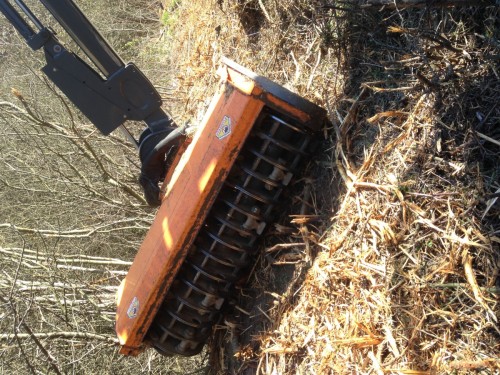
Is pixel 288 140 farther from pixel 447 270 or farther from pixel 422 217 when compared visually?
pixel 447 270

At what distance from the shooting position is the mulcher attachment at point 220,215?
10.4 feet

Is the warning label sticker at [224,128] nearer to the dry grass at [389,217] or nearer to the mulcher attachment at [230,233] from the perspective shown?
the mulcher attachment at [230,233]

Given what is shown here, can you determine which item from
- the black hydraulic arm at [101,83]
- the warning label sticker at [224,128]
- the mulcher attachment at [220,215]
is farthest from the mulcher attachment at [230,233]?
the black hydraulic arm at [101,83]

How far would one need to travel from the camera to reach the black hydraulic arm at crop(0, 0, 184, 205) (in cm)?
388

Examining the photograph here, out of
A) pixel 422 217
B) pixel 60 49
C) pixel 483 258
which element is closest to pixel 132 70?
pixel 60 49

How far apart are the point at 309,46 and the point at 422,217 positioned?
4.97 feet

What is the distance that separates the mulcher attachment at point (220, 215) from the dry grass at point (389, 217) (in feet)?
0.53

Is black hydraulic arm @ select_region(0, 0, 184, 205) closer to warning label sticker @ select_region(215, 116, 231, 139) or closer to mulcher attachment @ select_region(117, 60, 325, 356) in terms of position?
mulcher attachment @ select_region(117, 60, 325, 356)

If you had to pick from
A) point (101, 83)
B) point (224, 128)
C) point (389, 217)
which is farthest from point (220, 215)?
point (101, 83)

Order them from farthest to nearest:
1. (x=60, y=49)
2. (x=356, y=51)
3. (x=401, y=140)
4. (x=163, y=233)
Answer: (x=60, y=49), (x=163, y=233), (x=356, y=51), (x=401, y=140)

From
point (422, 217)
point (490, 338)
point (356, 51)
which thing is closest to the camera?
point (490, 338)

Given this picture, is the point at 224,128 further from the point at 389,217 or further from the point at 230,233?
the point at 389,217

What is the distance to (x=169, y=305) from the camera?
11.8ft

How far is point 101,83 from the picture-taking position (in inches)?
158
